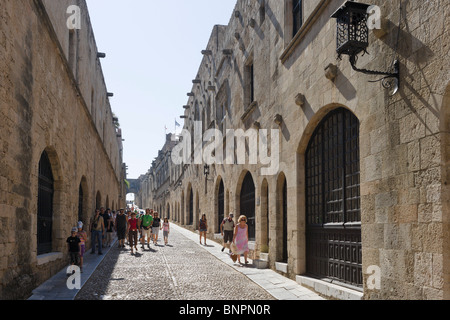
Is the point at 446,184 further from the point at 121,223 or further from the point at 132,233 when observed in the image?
the point at 121,223

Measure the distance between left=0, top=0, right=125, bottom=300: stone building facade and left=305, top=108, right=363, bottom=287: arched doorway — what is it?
4822 mm

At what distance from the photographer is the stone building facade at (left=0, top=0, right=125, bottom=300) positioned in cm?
589

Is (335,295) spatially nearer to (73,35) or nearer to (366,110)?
(366,110)

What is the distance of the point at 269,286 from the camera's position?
26.3ft

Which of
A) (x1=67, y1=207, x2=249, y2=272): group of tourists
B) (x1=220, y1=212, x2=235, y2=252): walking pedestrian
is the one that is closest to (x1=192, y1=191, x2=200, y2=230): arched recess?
(x1=67, y1=207, x2=249, y2=272): group of tourists

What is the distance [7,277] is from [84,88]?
8.70 m

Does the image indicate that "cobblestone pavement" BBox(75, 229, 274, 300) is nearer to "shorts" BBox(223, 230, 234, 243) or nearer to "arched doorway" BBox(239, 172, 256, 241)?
"shorts" BBox(223, 230, 234, 243)

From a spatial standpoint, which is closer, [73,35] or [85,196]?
[73,35]

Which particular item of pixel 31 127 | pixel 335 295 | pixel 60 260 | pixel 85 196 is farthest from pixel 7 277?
pixel 85 196

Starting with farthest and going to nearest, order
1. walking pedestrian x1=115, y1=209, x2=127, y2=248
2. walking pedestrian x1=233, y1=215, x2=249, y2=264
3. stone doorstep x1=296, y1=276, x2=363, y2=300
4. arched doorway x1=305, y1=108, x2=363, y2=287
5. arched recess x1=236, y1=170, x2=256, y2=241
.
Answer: walking pedestrian x1=115, y1=209, x2=127, y2=248, arched recess x1=236, y1=170, x2=256, y2=241, walking pedestrian x1=233, y1=215, x2=249, y2=264, arched doorway x1=305, y1=108, x2=363, y2=287, stone doorstep x1=296, y1=276, x2=363, y2=300

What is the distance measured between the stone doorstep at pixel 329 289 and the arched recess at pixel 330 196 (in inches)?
8.6

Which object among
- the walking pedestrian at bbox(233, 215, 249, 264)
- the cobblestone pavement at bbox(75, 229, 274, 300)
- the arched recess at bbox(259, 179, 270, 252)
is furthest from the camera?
the arched recess at bbox(259, 179, 270, 252)

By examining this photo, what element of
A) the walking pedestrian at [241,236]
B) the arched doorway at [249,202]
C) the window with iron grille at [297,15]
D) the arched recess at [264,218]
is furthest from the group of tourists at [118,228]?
the window with iron grille at [297,15]

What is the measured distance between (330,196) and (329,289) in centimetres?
158
